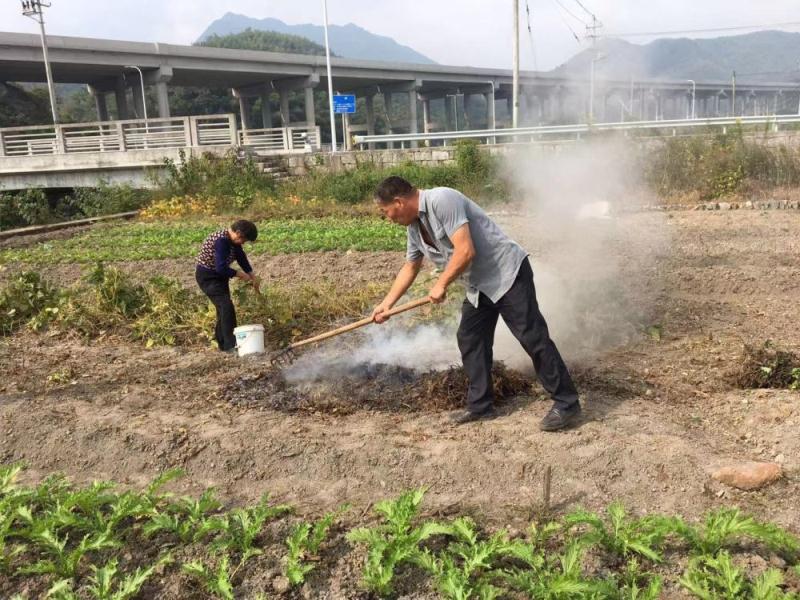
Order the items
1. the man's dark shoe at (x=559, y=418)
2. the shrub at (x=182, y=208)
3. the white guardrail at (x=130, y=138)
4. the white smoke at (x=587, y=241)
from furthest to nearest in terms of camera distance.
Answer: the white guardrail at (x=130, y=138)
the shrub at (x=182, y=208)
the white smoke at (x=587, y=241)
the man's dark shoe at (x=559, y=418)

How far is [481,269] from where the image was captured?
4.08 metres

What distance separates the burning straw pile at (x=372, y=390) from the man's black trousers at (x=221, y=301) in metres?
1.10

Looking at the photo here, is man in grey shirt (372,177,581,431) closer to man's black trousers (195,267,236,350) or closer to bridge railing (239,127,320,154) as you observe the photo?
man's black trousers (195,267,236,350)

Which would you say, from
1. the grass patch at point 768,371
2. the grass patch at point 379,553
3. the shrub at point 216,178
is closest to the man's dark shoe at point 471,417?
the grass patch at point 379,553

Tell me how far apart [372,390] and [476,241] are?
1.47 meters

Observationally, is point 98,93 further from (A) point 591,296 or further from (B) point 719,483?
(B) point 719,483

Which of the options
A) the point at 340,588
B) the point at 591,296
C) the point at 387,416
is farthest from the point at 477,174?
the point at 340,588

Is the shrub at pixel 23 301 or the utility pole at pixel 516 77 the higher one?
the utility pole at pixel 516 77

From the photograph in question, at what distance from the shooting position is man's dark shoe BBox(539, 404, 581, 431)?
4.00m

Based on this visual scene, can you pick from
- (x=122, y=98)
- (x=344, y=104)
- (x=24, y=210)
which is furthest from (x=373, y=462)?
(x=122, y=98)

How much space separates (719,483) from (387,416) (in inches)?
81.9

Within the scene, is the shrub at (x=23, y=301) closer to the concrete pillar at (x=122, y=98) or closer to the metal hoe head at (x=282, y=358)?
the metal hoe head at (x=282, y=358)

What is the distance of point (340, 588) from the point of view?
2721mm

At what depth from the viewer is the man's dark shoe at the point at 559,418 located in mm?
4004
